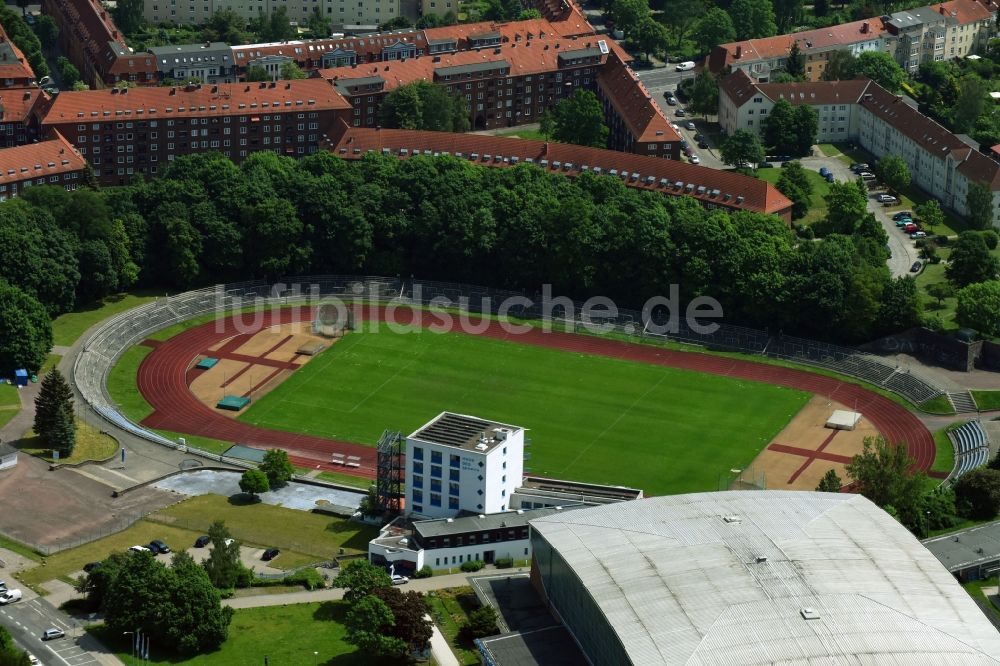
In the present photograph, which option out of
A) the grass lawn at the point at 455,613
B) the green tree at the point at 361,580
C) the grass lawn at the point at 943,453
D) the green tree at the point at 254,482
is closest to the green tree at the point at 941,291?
the grass lawn at the point at 943,453

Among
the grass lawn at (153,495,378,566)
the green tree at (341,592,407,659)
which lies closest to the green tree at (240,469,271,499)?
the grass lawn at (153,495,378,566)

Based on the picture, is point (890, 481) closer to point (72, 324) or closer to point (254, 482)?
point (254, 482)

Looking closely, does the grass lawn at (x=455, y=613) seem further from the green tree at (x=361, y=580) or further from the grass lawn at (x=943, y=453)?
the grass lawn at (x=943, y=453)

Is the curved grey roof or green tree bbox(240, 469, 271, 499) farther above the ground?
the curved grey roof

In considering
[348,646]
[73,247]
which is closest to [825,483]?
[348,646]

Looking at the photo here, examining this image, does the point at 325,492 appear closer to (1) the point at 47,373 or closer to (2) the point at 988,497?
(1) the point at 47,373

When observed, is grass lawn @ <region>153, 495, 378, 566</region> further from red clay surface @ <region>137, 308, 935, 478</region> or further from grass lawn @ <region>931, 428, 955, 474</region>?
grass lawn @ <region>931, 428, 955, 474</region>
